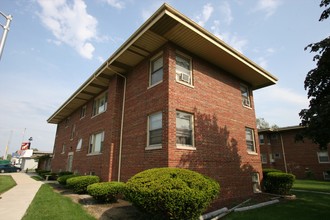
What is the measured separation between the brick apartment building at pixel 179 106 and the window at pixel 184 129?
0.03 metres

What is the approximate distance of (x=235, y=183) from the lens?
11383 millimetres

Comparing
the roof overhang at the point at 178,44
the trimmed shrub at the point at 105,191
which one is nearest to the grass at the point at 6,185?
the trimmed shrub at the point at 105,191

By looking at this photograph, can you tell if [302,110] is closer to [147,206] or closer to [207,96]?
[207,96]

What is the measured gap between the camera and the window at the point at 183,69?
1035 centimetres

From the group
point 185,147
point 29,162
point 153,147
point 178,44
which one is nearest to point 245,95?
point 178,44

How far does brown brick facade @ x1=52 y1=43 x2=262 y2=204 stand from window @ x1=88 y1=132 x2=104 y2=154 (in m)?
0.57

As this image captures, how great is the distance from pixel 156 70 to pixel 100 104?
26.6ft

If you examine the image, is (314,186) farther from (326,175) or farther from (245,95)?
(245,95)

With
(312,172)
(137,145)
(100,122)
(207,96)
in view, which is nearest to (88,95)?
(100,122)

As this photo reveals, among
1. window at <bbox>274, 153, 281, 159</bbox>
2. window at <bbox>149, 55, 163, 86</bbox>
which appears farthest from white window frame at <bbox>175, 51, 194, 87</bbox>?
window at <bbox>274, 153, 281, 159</bbox>

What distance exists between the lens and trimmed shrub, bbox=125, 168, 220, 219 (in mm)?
5726

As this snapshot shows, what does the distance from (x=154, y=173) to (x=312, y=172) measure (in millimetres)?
30059

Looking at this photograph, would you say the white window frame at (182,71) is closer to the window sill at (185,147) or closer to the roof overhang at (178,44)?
the roof overhang at (178,44)

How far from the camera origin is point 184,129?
9.79m
